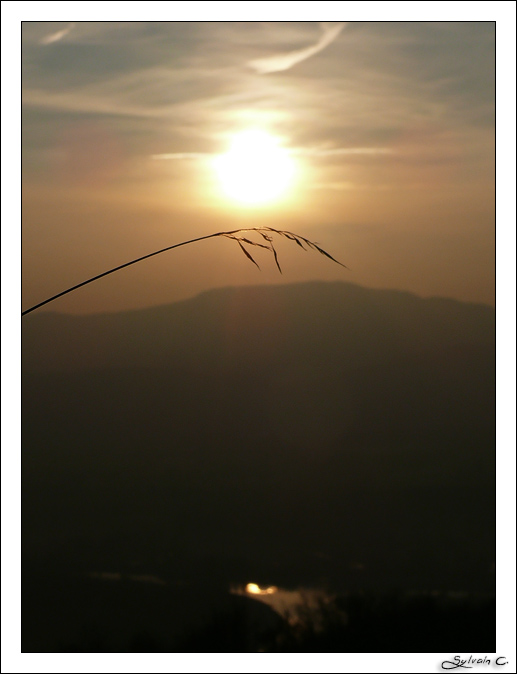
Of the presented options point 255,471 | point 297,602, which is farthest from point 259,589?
point 255,471

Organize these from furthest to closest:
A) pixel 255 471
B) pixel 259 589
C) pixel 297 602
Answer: pixel 255 471 → pixel 259 589 → pixel 297 602

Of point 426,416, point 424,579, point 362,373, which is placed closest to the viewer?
point 424,579

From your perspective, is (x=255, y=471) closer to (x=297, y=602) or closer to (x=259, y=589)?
(x=259, y=589)

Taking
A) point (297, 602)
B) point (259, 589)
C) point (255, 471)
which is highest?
point (297, 602)

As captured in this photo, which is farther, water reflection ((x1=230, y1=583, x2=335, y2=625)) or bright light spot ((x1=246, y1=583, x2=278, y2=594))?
bright light spot ((x1=246, y1=583, x2=278, y2=594))

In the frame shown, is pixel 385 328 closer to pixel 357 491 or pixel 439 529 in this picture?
pixel 357 491

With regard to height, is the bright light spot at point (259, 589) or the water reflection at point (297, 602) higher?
the water reflection at point (297, 602)

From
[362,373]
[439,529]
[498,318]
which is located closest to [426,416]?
[362,373]

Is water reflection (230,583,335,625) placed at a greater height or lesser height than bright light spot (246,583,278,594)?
greater
